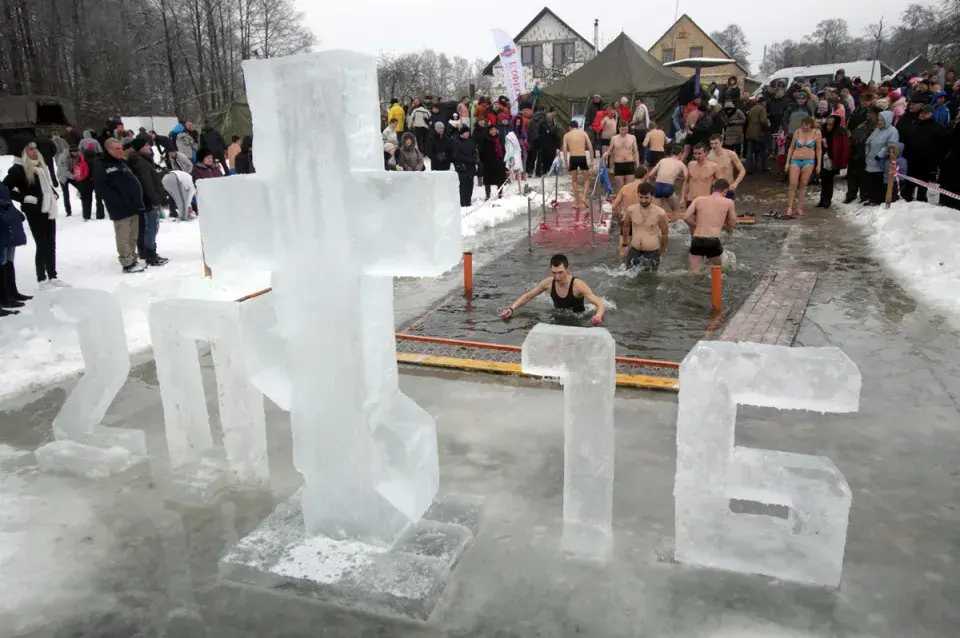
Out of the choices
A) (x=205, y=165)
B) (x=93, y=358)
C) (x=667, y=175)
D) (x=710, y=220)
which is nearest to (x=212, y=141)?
(x=205, y=165)

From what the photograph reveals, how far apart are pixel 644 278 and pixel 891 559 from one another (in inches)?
250

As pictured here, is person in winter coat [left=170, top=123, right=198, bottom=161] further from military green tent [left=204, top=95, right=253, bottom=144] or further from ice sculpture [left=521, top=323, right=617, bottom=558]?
ice sculpture [left=521, top=323, right=617, bottom=558]

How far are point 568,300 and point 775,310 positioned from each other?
2.22m

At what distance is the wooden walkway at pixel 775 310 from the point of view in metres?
6.80

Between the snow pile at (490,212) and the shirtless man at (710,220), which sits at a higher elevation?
the shirtless man at (710,220)

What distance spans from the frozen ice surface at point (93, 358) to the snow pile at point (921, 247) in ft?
24.3

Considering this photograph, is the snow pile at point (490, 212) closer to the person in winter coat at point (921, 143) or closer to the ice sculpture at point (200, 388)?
the person in winter coat at point (921, 143)

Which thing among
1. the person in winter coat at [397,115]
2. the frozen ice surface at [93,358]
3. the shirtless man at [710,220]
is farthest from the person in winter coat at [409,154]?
the frozen ice surface at [93,358]

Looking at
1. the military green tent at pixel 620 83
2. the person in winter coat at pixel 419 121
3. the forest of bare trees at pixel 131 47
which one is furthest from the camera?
the forest of bare trees at pixel 131 47

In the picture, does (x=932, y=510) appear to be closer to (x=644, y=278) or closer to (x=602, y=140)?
(x=644, y=278)

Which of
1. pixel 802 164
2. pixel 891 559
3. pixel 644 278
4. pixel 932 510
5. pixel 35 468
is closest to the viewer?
pixel 891 559

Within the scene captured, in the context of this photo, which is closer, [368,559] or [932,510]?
[368,559]

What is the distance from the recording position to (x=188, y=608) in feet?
10.2

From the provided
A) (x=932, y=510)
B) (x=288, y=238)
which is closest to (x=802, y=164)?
(x=932, y=510)
